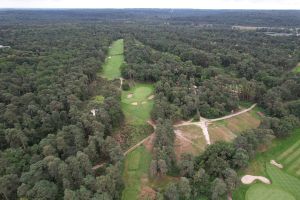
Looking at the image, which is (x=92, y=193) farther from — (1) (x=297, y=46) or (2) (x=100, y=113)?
(1) (x=297, y=46)

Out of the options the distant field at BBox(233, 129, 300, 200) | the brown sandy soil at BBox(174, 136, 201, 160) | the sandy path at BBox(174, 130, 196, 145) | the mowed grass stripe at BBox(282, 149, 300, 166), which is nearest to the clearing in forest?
the sandy path at BBox(174, 130, 196, 145)

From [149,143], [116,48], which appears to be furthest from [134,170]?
[116,48]

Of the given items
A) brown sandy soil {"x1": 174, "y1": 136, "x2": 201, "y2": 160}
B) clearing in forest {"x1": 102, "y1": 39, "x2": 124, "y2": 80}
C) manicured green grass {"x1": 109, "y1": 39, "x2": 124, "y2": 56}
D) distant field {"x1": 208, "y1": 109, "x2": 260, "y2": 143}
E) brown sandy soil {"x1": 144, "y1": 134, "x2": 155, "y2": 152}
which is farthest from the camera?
manicured green grass {"x1": 109, "y1": 39, "x2": 124, "y2": 56}

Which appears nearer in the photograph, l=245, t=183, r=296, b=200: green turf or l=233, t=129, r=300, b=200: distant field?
l=245, t=183, r=296, b=200: green turf

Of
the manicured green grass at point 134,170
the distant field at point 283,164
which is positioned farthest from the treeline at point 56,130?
the distant field at point 283,164

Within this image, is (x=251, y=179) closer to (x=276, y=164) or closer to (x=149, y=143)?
(x=276, y=164)

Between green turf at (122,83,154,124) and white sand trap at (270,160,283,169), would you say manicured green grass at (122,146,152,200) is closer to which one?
green turf at (122,83,154,124)
